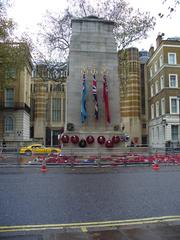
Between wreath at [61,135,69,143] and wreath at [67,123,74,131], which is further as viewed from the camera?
wreath at [67,123,74,131]

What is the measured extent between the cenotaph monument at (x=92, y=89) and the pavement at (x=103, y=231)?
14.3m

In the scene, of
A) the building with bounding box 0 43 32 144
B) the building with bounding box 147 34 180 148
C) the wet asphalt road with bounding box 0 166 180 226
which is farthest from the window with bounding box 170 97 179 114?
the wet asphalt road with bounding box 0 166 180 226

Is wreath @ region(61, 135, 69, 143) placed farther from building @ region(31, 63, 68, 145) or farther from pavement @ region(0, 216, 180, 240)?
building @ region(31, 63, 68, 145)

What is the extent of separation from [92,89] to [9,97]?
31596mm

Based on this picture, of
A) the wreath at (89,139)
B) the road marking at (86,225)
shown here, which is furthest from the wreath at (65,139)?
the road marking at (86,225)

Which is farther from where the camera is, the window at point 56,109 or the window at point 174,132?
the window at point 56,109

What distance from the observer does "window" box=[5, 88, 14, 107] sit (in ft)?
157

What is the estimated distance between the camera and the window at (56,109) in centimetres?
5922

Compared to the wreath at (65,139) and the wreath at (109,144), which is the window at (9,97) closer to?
the wreath at (65,139)

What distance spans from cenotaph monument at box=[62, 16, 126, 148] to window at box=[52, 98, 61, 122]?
38.9 metres

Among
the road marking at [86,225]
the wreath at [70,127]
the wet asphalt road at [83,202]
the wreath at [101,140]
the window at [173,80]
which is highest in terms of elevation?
the window at [173,80]

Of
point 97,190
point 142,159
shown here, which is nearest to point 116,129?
point 142,159

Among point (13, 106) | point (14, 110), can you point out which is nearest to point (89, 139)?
point (14, 110)

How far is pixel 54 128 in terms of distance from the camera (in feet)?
193
